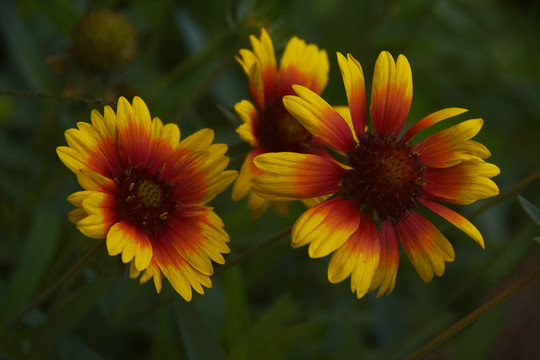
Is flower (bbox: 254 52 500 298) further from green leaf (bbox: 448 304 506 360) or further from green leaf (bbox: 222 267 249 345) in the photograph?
green leaf (bbox: 222 267 249 345)

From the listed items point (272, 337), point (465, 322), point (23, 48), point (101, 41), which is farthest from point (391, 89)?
point (23, 48)

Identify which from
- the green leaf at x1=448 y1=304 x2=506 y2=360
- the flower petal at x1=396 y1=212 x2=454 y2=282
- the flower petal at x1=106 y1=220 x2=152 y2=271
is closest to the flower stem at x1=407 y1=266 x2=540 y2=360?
the flower petal at x1=396 y1=212 x2=454 y2=282

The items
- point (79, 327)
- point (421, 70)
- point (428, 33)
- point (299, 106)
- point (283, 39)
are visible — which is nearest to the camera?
point (299, 106)

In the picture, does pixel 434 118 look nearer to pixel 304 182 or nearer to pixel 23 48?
pixel 304 182

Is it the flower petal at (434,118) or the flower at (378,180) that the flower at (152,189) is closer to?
the flower at (378,180)

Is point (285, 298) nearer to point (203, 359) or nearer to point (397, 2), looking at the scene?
point (203, 359)

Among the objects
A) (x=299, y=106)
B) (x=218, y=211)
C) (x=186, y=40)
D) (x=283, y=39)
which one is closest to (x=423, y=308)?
(x=218, y=211)
